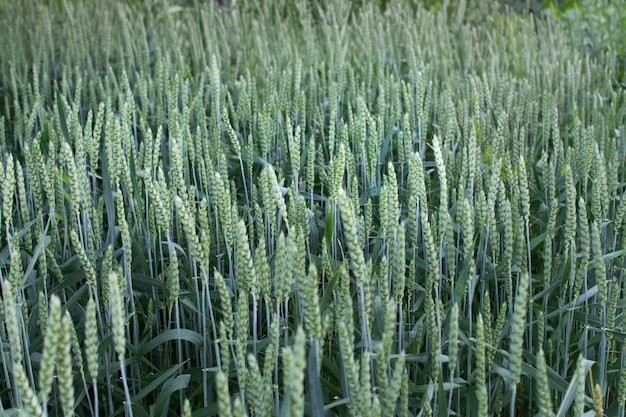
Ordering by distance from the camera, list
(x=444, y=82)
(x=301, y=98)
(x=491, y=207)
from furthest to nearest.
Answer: (x=444, y=82) → (x=301, y=98) → (x=491, y=207)

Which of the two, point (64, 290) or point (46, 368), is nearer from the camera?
point (46, 368)

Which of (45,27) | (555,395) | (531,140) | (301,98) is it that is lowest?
(555,395)

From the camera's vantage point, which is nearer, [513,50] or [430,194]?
[430,194]

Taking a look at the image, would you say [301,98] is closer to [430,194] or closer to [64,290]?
[430,194]

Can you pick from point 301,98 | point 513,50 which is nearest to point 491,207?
point 301,98

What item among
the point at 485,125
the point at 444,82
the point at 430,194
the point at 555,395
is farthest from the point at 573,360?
the point at 444,82

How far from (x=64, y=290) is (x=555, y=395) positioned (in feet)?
3.21

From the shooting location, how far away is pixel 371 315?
1143mm

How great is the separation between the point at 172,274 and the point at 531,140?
5.54ft

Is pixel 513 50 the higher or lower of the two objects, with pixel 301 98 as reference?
higher

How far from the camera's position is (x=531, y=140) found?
2.47 metres

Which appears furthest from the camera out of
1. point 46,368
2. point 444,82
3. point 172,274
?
point 444,82

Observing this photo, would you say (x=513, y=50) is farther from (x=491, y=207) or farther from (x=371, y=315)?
(x=371, y=315)

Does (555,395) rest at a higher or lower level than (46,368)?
lower
